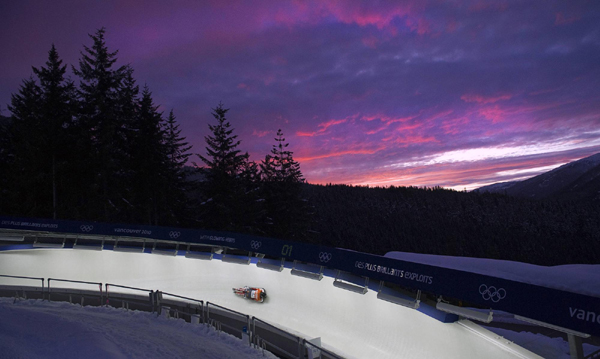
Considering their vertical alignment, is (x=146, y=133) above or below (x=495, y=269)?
above

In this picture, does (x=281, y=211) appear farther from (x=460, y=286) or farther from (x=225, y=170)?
(x=460, y=286)

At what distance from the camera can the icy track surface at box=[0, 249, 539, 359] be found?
9125 mm

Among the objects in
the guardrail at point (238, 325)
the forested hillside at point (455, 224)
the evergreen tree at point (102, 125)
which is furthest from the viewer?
the forested hillside at point (455, 224)

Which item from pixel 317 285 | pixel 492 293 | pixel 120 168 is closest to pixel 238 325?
pixel 317 285

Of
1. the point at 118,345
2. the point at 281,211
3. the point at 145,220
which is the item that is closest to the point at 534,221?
the point at 281,211

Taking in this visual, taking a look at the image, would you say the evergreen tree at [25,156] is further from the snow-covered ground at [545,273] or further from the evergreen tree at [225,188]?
the snow-covered ground at [545,273]

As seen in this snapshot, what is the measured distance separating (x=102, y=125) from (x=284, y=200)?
71.9ft

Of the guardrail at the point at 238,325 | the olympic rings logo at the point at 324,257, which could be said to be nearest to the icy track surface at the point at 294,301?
the olympic rings logo at the point at 324,257

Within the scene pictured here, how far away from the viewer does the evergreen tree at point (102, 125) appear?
28500mm

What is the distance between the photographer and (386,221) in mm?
108375

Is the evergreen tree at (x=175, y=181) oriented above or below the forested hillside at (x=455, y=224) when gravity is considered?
above

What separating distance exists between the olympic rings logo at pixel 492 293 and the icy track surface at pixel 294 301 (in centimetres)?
113

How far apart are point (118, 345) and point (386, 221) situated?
105741 millimetres

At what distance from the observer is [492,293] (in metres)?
7.62
